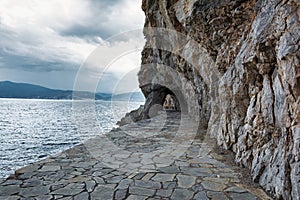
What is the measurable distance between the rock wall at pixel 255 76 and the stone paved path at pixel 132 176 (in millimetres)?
547

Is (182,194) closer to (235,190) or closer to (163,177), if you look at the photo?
(163,177)

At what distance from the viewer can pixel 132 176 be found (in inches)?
175

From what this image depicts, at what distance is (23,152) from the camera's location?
1457cm

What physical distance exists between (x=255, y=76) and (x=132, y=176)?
3363 mm

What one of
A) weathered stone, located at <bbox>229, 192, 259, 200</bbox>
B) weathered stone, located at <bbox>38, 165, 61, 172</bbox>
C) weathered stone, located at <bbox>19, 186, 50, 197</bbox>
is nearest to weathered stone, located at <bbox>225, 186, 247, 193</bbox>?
weathered stone, located at <bbox>229, 192, 259, 200</bbox>

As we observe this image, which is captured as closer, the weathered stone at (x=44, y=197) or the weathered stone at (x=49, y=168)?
the weathered stone at (x=44, y=197)

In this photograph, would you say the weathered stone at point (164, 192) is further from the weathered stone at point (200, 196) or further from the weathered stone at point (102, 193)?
the weathered stone at point (102, 193)

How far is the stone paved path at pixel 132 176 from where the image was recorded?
360 cm

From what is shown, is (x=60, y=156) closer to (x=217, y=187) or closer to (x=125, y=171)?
(x=125, y=171)

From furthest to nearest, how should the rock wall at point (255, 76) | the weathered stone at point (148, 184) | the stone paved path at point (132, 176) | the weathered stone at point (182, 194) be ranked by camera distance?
the weathered stone at point (148, 184), the stone paved path at point (132, 176), the weathered stone at point (182, 194), the rock wall at point (255, 76)

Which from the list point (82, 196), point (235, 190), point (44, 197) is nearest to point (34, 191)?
point (44, 197)

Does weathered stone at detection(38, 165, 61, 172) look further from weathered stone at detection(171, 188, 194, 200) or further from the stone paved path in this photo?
weathered stone at detection(171, 188, 194, 200)

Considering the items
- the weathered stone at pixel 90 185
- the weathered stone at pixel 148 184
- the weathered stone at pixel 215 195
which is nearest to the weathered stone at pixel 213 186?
the weathered stone at pixel 215 195

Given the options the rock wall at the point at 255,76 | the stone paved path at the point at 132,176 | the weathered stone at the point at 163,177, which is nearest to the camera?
the rock wall at the point at 255,76
